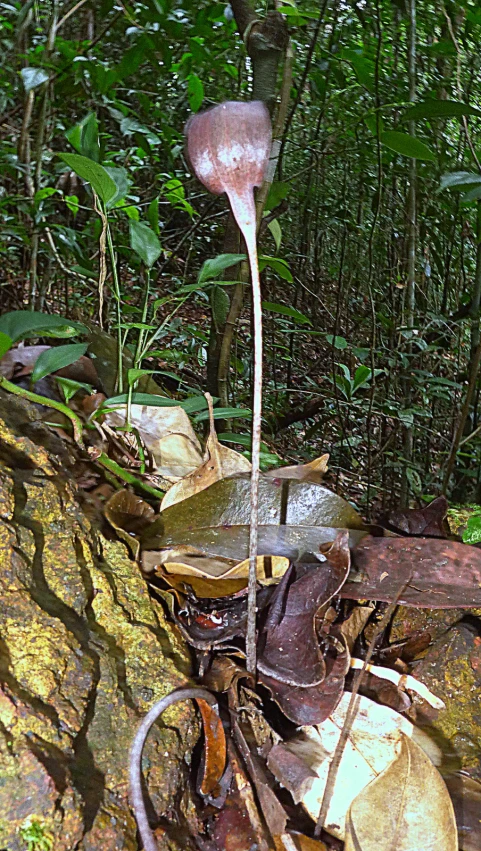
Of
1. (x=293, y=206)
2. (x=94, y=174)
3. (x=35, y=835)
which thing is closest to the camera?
(x=35, y=835)

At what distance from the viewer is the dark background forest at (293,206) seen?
5.44 ft

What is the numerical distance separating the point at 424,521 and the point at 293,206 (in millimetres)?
3068

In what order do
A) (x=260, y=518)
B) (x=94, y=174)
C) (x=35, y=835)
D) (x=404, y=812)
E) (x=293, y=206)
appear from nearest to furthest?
(x=35, y=835)
(x=404, y=812)
(x=260, y=518)
(x=94, y=174)
(x=293, y=206)

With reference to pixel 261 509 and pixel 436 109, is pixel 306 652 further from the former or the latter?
pixel 436 109

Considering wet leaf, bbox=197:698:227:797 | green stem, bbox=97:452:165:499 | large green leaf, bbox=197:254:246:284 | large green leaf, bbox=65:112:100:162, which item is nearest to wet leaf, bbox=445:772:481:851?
wet leaf, bbox=197:698:227:797

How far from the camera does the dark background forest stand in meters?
1.66

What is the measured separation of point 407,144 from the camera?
1418 mm

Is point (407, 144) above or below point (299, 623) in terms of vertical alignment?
above

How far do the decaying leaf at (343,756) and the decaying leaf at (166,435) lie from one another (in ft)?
1.60

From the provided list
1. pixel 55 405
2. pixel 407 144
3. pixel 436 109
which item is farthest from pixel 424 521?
pixel 436 109

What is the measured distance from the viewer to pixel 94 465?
91 centimetres

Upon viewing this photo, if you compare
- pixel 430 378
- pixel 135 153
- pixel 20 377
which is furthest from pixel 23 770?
pixel 135 153

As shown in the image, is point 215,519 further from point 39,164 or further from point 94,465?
point 39,164

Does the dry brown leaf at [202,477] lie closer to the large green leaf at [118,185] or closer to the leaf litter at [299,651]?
the leaf litter at [299,651]
